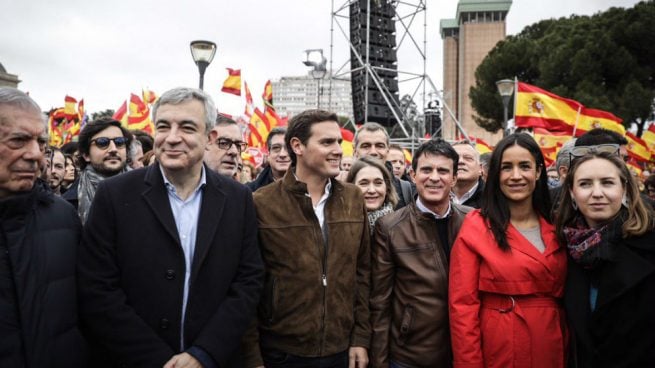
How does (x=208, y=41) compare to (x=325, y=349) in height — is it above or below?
above

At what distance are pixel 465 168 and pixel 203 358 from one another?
324 centimetres

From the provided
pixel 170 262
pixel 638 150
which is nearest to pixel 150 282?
pixel 170 262

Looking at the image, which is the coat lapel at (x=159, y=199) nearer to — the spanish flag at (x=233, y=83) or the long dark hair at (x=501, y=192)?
the long dark hair at (x=501, y=192)

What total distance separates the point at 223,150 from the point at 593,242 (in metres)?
2.78

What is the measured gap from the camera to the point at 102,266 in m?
2.24

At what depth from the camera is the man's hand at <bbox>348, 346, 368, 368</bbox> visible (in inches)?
109

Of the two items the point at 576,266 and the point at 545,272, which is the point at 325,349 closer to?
the point at 545,272

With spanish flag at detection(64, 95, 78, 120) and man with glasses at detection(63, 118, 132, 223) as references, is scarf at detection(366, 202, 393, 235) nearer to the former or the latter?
man with glasses at detection(63, 118, 132, 223)

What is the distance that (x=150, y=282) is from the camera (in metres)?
2.26

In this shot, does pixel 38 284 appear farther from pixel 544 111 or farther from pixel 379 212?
pixel 544 111

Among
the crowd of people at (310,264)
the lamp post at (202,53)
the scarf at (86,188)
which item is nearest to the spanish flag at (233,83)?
the lamp post at (202,53)

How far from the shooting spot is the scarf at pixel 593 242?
2.49m

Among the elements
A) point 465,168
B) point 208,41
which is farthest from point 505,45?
point 465,168

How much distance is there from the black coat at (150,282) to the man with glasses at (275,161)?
79.2 inches
